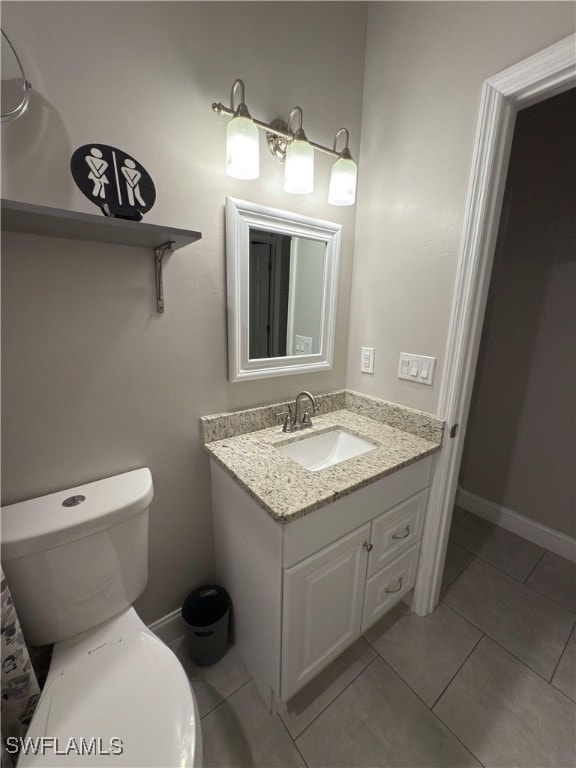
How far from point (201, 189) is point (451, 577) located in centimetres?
218

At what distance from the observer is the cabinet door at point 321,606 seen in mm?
947

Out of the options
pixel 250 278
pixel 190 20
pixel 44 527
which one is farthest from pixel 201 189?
pixel 44 527

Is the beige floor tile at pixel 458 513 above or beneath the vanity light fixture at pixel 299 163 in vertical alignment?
beneath

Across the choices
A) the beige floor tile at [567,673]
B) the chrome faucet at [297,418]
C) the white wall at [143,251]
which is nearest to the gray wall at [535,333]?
the beige floor tile at [567,673]

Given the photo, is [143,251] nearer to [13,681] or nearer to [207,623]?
[13,681]

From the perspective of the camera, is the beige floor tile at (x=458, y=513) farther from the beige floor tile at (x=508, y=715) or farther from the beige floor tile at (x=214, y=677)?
the beige floor tile at (x=214, y=677)

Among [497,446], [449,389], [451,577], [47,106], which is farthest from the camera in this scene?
[497,446]

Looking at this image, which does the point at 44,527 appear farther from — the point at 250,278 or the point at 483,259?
the point at 483,259

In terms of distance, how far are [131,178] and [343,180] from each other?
29.7 inches

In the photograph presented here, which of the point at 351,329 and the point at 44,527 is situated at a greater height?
the point at 351,329

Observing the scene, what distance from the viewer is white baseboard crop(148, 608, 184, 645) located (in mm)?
1281

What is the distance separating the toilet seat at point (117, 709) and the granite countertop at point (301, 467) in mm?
500

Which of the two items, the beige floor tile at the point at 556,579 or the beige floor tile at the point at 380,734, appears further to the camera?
the beige floor tile at the point at 556,579

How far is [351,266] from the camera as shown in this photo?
4.96 ft
